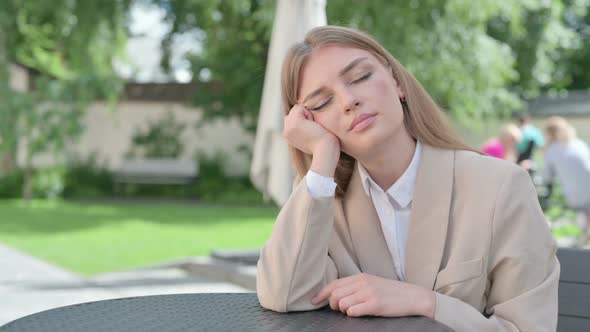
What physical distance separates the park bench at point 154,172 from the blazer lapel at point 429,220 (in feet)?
59.8

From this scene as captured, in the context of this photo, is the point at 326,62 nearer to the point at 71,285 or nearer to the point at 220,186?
the point at 71,285

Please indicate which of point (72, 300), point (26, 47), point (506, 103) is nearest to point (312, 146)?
point (72, 300)

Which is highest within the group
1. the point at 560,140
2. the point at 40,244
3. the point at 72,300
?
the point at 560,140

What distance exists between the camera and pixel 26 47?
60.9 ft

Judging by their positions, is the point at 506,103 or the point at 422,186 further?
the point at 506,103

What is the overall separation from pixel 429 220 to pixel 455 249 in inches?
3.7

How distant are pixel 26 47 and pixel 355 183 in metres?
17.9

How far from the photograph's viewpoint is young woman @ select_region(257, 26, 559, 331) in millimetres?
1800

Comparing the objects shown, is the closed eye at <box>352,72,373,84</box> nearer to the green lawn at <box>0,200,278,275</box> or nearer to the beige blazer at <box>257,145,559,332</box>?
the beige blazer at <box>257,145,559,332</box>

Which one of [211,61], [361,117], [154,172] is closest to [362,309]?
[361,117]

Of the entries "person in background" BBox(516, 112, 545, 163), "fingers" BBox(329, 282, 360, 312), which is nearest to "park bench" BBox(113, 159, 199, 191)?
"person in background" BBox(516, 112, 545, 163)

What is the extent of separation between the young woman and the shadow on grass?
939 centimetres

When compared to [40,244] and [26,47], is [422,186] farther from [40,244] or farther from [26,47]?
[26,47]

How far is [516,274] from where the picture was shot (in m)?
1.80
